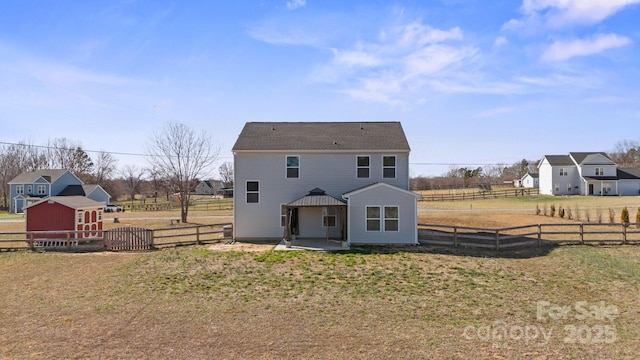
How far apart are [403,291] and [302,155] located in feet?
35.8

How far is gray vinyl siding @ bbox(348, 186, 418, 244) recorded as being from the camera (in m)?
18.8

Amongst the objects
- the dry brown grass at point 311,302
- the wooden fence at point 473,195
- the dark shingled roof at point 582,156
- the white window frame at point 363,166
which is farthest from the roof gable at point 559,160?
the white window frame at point 363,166

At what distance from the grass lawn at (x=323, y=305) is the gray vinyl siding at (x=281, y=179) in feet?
13.2

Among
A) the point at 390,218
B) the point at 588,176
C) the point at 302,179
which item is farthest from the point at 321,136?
the point at 588,176

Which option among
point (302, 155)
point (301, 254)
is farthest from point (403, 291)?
point (302, 155)

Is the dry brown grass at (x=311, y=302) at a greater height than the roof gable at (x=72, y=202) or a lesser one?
lesser

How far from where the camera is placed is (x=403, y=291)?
37.7 feet

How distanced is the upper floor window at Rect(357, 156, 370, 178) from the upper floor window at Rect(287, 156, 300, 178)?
3419mm

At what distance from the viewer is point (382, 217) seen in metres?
19.0

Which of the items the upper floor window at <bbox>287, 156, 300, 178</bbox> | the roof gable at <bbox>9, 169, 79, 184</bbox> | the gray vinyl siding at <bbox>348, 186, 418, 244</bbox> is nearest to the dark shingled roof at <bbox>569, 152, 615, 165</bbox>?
the gray vinyl siding at <bbox>348, 186, 418, 244</bbox>

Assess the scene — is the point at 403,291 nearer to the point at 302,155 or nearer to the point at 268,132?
the point at 302,155

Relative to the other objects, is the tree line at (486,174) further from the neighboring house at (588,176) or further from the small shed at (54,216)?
the small shed at (54,216)

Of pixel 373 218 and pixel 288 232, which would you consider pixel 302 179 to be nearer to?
pixel 288 232

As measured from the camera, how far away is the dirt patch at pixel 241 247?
17.6 metres
